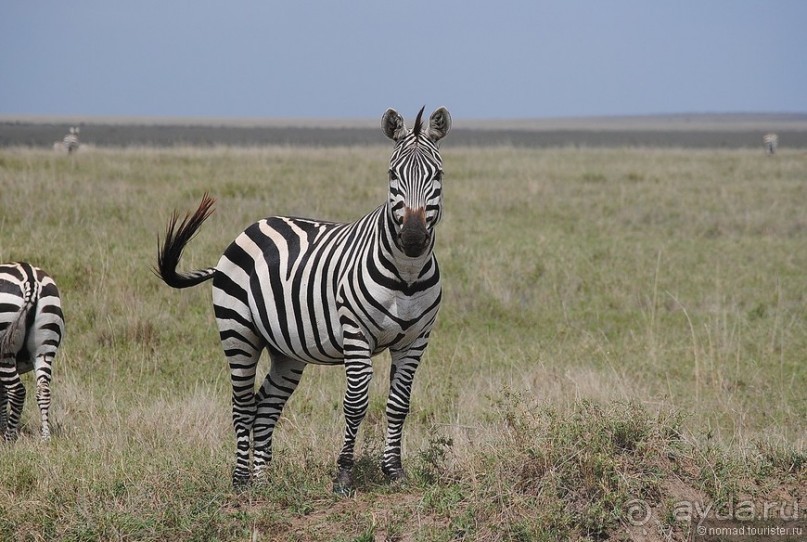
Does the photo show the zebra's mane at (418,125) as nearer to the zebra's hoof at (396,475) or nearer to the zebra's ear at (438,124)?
the zebra's ear at (438,124)

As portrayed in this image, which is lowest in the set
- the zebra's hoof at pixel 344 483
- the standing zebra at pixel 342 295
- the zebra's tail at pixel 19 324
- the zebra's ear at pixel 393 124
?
the zebra's hoof at pixel 344 483

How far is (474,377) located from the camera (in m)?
7.94

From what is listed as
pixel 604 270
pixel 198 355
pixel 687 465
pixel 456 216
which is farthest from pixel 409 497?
pixel 456 216

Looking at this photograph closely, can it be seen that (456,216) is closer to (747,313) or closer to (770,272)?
(770,272)

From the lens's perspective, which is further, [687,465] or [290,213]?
[290,213]

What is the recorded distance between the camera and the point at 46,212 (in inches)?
522

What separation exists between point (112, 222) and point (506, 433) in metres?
9.38

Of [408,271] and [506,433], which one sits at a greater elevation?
[408,271]

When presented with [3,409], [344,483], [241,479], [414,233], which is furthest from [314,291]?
[3,409]

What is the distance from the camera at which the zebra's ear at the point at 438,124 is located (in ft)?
Result: 15.7

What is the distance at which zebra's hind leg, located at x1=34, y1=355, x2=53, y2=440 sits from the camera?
21.8ft

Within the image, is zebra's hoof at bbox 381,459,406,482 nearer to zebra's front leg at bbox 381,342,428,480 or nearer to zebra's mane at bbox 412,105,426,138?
zebra's front leg at bbox 381,342,428,480

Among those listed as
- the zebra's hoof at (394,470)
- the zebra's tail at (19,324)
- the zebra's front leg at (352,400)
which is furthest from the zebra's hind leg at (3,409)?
the zebra's hoof at (394,470)

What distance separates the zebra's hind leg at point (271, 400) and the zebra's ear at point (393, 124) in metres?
1.56
